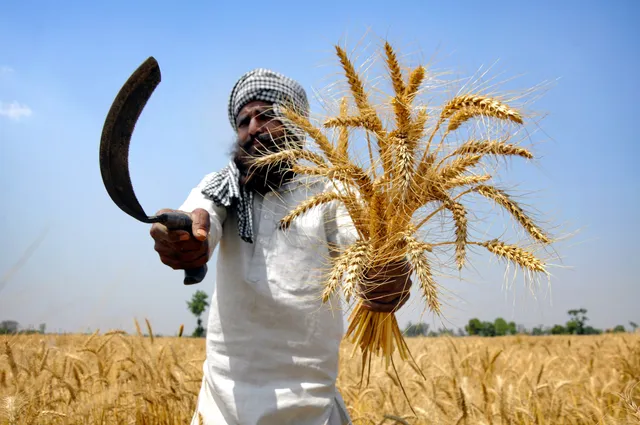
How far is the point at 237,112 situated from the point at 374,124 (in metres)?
0.97

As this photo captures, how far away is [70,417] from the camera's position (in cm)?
213

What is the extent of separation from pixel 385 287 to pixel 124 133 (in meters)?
0.90

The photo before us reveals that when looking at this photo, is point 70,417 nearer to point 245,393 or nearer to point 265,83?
point 245,393

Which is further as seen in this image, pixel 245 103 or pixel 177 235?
pixel 245 103

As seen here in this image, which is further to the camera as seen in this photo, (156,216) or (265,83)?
(265,83)

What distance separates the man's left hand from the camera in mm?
1530

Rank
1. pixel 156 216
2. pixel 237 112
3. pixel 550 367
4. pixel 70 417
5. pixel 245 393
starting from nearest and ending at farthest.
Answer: pixel 156 216, pixel 245 393, pixel 70 417, pixel 237 112, pixel 550 367

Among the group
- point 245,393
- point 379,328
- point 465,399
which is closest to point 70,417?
point 245,393

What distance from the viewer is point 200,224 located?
5.38ft

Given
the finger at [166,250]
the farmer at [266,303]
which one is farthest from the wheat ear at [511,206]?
the finger at [166,250]

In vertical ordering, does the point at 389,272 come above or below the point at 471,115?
below

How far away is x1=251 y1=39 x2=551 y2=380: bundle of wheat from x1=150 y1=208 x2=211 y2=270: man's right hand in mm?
312

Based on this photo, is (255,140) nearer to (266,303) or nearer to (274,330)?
(266,303)

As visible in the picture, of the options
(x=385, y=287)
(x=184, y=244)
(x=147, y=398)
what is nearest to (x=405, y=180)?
(x=385, y=287)
